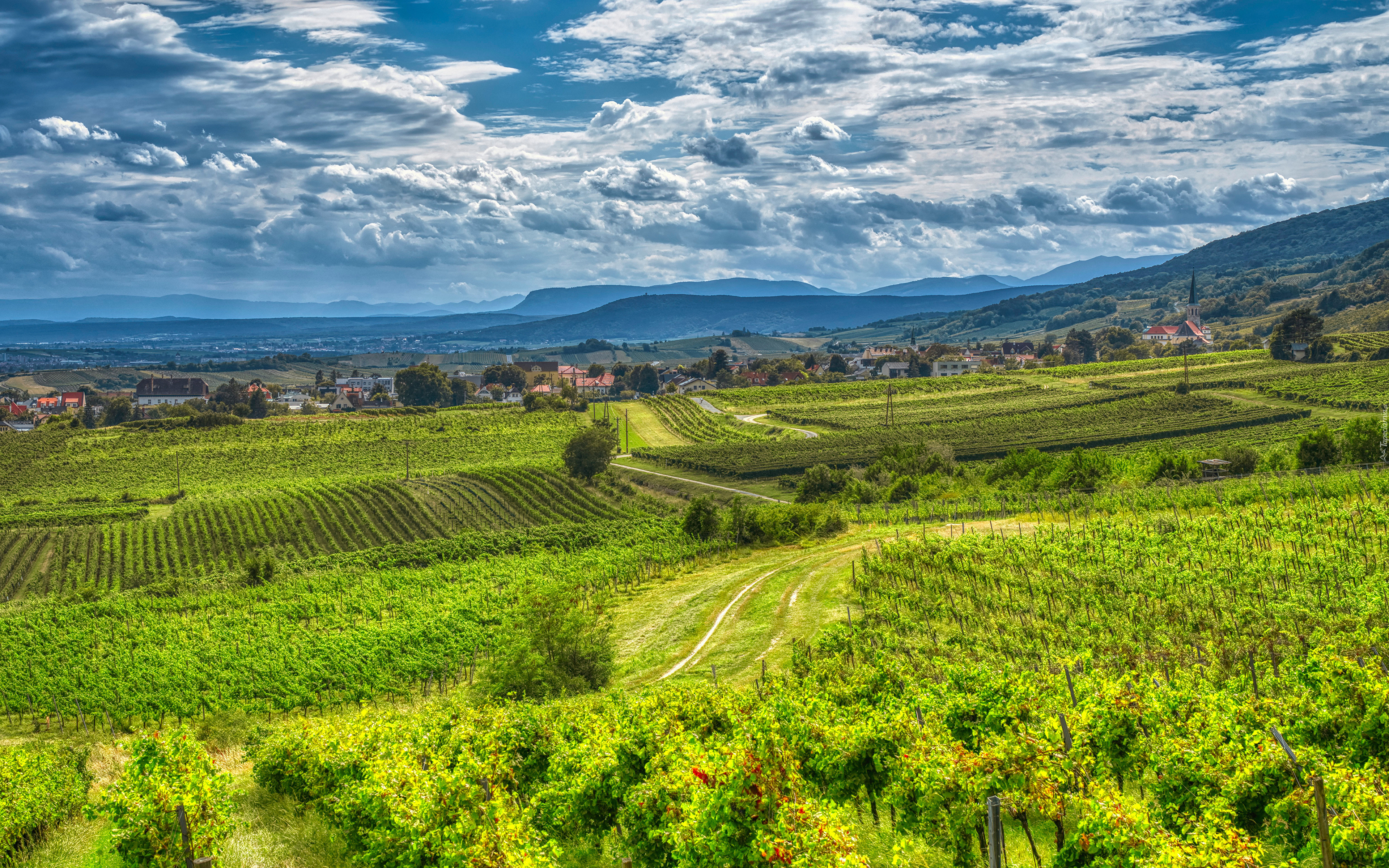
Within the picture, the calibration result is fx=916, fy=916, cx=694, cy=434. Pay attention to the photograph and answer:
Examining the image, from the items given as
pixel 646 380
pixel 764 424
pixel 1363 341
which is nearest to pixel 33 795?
pixel 764 424

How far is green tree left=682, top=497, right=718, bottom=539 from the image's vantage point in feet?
187

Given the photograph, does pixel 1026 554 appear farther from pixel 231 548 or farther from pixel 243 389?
pixel 243 389

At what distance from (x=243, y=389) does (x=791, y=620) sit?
175586 mm

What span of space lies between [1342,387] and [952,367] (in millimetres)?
85346

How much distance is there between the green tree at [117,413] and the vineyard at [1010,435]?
3768 inches

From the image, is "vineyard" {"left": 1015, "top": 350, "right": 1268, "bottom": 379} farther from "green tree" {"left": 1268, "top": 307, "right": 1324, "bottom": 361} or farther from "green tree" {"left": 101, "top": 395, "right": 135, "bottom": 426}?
"green tree" {"left": 101, "top": 395, "right": 135, "bottom": 426}

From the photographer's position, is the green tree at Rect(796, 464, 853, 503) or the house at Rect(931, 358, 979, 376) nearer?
the green tree at Rect(796, 464, 853, 503)

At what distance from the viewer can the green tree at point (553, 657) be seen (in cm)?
3062

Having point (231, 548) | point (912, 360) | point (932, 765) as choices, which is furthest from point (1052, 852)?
point (912, 360)

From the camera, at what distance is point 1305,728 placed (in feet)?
51.3

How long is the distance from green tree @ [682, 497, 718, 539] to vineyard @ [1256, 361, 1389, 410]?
72.6 meters

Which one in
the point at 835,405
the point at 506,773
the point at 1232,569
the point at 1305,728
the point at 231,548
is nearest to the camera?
the point at 1305,728

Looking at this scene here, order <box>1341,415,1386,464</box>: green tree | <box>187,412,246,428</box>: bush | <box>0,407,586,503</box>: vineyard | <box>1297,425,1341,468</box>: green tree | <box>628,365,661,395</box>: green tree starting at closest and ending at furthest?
<box>1341,415,1386,464</box>: green tree, <box>1297,425,1341,468</box>: green tree, <box>0,407,586,503</box>: vineyard, <box>187,412,246,428</box>: bush, <box>628,365,661,395</box>: green tree

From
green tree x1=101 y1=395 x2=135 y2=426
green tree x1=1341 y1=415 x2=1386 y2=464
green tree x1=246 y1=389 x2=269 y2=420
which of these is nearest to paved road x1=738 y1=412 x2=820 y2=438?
green tree x1=1341 y1=415 x2=1386 y2=464
